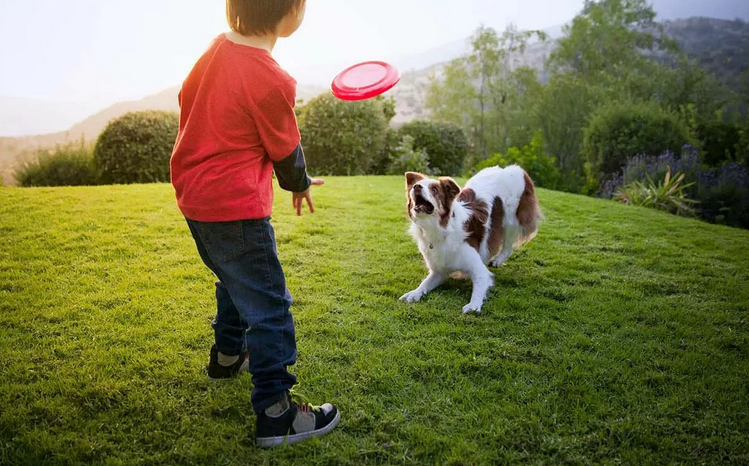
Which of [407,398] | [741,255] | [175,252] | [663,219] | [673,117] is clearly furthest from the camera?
[673,117]

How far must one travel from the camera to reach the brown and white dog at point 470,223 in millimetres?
3818

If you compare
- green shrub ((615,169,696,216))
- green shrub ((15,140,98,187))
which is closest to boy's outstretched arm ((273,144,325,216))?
green shrub ((615,169,696,216))

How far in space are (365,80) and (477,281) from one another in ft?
5.62

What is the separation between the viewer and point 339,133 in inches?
403

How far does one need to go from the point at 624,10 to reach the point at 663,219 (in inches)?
955

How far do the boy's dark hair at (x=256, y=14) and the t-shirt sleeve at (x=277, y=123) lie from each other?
0.28m

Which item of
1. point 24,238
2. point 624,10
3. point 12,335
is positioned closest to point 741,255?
point 12,335

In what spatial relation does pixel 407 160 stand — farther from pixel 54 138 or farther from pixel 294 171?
pixel 294 171

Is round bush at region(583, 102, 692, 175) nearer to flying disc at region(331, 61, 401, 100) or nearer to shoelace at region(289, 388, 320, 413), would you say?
flying disc at region(331, 61, 401, 100)

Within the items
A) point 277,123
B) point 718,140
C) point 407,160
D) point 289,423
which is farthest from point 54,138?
point 718,140

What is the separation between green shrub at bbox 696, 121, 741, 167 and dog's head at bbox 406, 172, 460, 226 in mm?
11319

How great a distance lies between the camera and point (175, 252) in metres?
4.64

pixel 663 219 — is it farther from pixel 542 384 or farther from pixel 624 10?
pixel 624 10

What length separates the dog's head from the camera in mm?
3752
